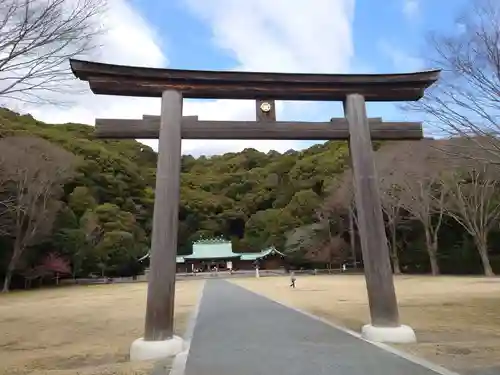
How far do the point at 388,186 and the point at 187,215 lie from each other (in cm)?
4276

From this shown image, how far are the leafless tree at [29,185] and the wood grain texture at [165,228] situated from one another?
23.7m

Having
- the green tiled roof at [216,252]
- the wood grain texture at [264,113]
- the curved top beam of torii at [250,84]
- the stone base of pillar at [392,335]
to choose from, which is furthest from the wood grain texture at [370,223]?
the green tiled roof at [216,252]

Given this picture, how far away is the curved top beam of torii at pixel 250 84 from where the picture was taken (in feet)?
23.7

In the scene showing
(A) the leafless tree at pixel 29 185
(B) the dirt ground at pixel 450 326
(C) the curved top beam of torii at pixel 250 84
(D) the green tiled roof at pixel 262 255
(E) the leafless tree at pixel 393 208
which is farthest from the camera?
(D) the green tiled roof at pixel 262 255

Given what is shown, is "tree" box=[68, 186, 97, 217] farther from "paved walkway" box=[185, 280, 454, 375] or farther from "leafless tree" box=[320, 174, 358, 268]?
"paved walkway" box=[185, 280, 454, 375]

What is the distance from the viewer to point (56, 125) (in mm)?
63375

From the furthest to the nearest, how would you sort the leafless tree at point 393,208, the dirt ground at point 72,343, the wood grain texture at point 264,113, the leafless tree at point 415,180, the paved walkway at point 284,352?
the leafless tree at point 393,208 → the leafless tree at point 415,180 → the wood grain texture at point 264,113 → the dirt ground at point 72,343 → the paved walkway at point 284,352

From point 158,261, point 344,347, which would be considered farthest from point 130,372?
point 344,347

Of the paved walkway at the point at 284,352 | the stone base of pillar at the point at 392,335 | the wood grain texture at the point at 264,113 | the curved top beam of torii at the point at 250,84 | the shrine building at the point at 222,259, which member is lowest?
the paved walkway at the point at 284,352

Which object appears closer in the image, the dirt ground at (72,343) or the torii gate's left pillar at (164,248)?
the dirt ground at (72,343)

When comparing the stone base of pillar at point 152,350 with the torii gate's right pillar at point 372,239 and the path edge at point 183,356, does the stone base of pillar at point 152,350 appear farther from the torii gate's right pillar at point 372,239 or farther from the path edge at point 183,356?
the torii gate's right pillar at point 372,239

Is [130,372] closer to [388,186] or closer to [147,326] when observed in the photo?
[147,326]

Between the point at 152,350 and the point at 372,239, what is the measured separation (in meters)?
3.86

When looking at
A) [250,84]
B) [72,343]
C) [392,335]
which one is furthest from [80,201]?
[392,335]
